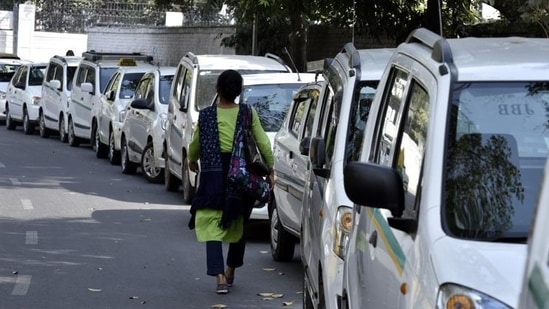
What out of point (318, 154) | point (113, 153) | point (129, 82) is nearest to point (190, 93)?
point (113, 153)

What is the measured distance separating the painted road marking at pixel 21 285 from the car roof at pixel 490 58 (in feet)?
17.1

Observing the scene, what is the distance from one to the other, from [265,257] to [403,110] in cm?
664

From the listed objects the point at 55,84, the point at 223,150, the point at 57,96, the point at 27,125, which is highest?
the point at 223,150

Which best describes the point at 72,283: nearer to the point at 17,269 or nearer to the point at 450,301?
the point at 17,269

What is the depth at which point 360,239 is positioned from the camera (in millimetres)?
6125

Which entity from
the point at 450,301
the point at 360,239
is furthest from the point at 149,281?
the point at 450,301

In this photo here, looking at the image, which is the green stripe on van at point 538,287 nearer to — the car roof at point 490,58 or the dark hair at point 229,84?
the car roof at point 490,58

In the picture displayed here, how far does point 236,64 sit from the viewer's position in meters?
17.0

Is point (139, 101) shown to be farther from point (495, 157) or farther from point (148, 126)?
point (495, 157)

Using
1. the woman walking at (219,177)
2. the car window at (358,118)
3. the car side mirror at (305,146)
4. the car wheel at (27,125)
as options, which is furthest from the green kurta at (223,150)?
the car wheel at (27,125)

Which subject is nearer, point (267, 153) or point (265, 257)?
point (267, 153)

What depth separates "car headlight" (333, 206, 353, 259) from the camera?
758 cm

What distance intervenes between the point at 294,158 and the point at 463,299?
281 inches

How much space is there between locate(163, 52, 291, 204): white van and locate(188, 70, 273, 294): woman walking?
227 inches
